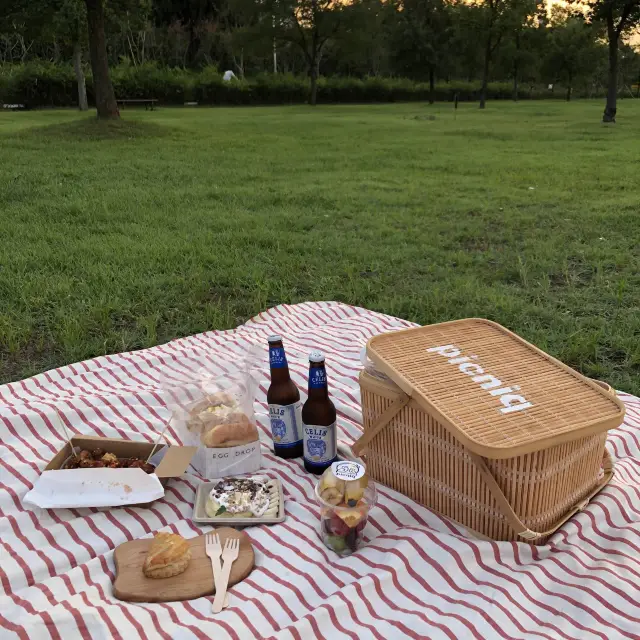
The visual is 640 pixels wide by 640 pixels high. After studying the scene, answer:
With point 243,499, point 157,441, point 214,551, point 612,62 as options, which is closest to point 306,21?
point 612,62

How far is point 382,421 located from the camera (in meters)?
2.06

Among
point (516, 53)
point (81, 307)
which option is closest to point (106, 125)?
point (81, 307)

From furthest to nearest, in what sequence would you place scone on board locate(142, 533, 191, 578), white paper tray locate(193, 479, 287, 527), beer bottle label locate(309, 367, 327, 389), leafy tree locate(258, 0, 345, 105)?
leafy tree locate(258, 0, 345, 105)
beer bottle label locate(309, 367, 327, 389)
white paper tray locate(193, 479, 287, 527)
scone on board locate(142, 533, 191, 578)

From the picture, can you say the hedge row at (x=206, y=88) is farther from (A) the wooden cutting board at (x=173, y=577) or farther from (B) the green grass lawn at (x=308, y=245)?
(A) the wooden cutting board at (x=173, y=577)

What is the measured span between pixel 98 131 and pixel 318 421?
1262 cm

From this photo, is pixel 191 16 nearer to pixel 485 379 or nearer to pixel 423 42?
pixel 423 42

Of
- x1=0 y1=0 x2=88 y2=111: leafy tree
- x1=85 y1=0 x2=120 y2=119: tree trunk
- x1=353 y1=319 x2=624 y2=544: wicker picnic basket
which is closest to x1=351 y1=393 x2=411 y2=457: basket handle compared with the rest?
x1=353 y1=319 x2=624 y2=544: wicker picnic basket

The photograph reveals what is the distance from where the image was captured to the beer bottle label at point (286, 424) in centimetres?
226

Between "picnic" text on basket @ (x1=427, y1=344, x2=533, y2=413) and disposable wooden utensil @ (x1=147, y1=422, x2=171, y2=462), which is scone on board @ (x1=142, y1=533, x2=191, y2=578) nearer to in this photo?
disposable wooden utensil @ (x1=147, y1=422, x2=171, y2=462)

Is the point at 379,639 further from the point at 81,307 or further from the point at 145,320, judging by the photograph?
the point at 81,307

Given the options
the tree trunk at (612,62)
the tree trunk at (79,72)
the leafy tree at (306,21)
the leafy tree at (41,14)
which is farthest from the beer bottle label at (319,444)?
the leafy tree at (306,21)

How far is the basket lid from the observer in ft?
5.77

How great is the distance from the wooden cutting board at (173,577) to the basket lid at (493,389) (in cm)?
70

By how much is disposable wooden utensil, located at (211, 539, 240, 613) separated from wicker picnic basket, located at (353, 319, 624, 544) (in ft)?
1.86
